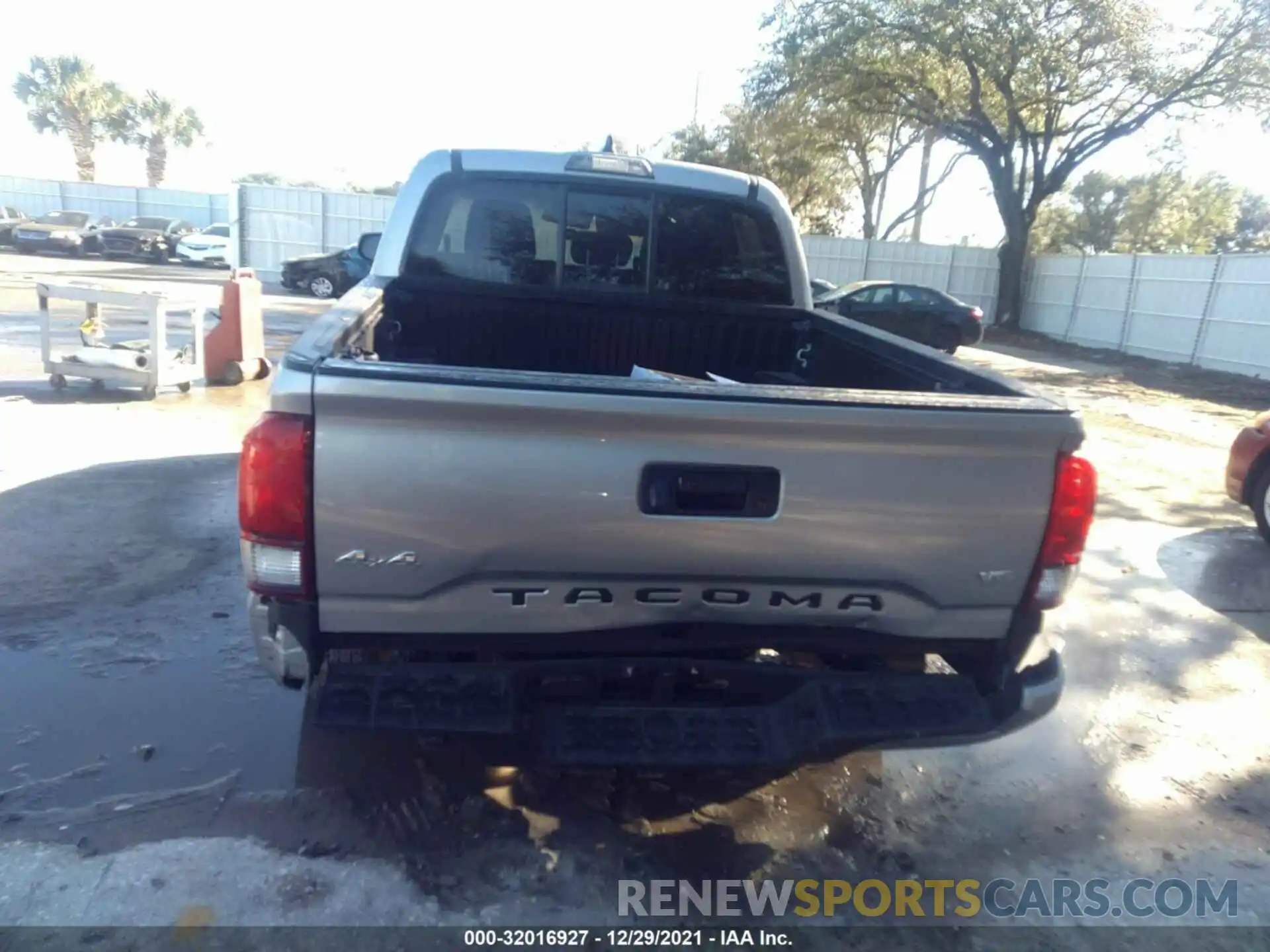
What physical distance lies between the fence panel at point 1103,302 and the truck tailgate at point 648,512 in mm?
23981

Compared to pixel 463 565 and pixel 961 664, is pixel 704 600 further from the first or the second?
pixel 961 664

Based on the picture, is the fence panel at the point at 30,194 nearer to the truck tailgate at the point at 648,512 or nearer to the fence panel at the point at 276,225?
the fence panel at the point at 276,225

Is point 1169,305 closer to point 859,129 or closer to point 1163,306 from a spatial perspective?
point 1163,306

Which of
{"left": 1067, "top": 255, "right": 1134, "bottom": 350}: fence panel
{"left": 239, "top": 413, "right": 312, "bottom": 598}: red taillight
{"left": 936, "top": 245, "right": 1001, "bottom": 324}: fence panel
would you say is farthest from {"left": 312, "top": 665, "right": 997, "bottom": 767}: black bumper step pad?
{"left": 936, "top": 245, "right": 1001, "bottom": 324}: fence panel

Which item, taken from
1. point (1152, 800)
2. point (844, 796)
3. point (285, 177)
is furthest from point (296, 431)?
point (285, 177)

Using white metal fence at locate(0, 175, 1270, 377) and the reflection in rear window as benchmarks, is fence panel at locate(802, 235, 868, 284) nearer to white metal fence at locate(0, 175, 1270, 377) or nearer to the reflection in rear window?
white metal fence at locate(0, 175, 1270, 377)

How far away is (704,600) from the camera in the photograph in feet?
8.67

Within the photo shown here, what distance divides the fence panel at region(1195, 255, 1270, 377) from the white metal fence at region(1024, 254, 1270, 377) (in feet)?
0.05

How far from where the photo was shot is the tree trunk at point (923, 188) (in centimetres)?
3582

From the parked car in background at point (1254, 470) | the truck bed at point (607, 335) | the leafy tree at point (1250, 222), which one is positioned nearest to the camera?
the truck bed at point (607, 335)

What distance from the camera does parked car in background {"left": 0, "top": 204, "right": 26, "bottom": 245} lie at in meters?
32.0

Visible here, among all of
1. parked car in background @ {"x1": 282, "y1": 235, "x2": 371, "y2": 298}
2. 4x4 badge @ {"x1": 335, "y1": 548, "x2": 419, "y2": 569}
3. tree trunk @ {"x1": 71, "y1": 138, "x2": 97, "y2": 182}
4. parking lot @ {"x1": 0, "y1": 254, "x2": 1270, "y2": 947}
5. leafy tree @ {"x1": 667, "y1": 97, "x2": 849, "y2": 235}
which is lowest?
parking lot @ {"x1": 0, "y1": 254, "x2": 1270, "y2": 947}

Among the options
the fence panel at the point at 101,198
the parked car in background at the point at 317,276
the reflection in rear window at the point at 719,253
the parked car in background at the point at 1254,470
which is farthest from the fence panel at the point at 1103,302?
the fence panel at the point at 101,198

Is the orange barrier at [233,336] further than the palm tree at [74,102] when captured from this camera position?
No
